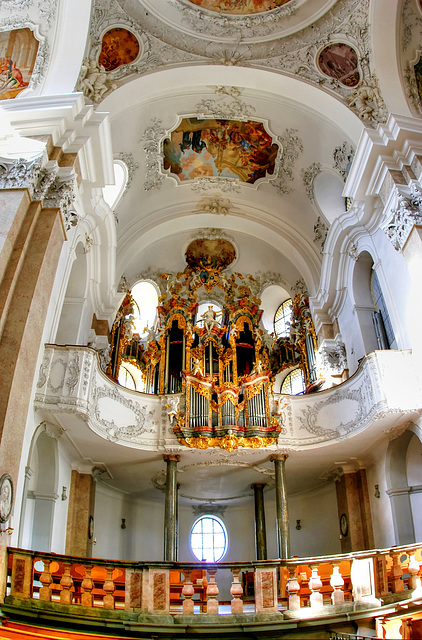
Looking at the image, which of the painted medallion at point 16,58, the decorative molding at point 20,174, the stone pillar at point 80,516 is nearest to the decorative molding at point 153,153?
the painted medallion at point 16,58

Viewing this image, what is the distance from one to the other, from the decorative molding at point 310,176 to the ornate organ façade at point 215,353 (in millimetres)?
3599

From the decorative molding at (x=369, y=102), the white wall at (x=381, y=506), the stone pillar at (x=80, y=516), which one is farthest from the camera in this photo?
the decorative molding at (x=369, y=102)

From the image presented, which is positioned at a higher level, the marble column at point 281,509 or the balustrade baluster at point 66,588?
the marble column at point 281,509

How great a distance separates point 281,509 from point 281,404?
100.0 inches

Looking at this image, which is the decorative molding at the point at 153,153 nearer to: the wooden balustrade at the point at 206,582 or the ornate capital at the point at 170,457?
the ornate capital at the point at 170,457

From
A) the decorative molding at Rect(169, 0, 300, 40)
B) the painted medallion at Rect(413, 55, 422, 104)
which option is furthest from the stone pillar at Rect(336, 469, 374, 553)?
the decorative molding at Rect(169, 0, 300, 40)

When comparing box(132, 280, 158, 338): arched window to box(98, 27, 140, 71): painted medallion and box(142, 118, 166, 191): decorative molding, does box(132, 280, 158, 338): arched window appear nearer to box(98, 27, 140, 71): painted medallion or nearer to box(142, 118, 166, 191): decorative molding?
box(142, 118, 166, 191): decorative molding

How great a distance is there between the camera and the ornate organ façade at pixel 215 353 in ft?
43.3

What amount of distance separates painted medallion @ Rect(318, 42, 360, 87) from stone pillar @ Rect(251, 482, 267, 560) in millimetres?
11594

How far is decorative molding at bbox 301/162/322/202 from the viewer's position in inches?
635

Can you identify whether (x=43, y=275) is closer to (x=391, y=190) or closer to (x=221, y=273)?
(x=391, y=190)

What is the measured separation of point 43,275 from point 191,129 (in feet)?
28.3

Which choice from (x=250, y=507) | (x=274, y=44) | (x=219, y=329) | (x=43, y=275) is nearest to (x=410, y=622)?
(x=43, y=275)

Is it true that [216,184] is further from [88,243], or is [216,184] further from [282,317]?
[88,243]
